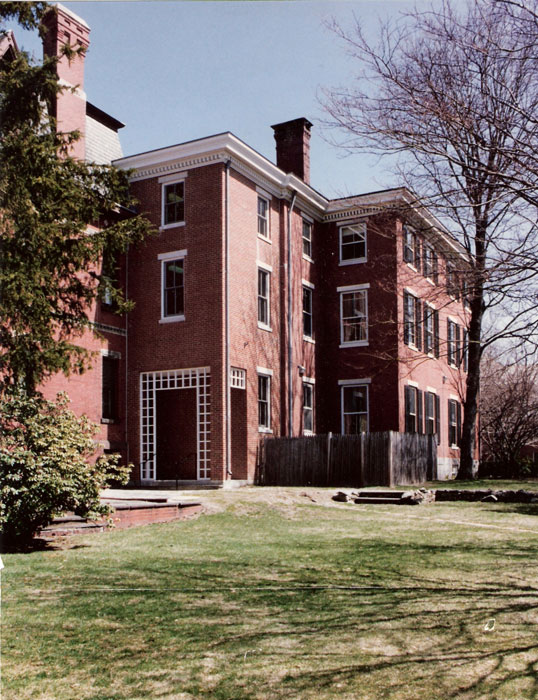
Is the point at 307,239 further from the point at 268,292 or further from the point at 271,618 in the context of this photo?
the point at 271,618

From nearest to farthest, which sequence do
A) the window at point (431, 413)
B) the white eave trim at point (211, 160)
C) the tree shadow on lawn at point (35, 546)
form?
1. the tree shadow on lawn at point (35, 546)
2. the white eave trim at point (211, 160)
3. the window at point (431, 413)

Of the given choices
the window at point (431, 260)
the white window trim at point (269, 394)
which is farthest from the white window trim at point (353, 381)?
the window at point (431, 260)

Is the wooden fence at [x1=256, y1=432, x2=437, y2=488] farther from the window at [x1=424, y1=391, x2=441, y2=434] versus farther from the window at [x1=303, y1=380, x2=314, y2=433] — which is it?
the window at [x1=424, y1=391, x2=441, y2=434]

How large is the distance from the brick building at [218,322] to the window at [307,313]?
0.23 ft

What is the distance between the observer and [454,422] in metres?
36.2

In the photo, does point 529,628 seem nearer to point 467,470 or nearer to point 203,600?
point 203,600

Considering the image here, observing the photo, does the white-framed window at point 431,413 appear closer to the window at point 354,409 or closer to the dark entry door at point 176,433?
the window at point 354,409

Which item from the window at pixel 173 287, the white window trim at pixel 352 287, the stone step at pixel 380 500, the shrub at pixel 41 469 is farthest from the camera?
the white window trim at pixel 352 287

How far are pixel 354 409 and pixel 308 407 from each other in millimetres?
1997

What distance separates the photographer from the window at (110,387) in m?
23.3

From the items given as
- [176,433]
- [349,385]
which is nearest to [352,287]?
[349,385]

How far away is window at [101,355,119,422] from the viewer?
23.3 meters

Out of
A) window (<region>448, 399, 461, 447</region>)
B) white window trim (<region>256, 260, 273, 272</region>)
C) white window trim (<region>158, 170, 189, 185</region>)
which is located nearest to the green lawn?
white window trim (<region>256, 260, 273, 272</region>)

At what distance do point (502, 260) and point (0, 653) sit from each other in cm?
583
